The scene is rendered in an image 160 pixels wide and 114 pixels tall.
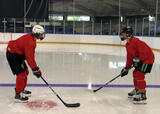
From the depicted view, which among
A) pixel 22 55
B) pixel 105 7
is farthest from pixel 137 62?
pixel 105 7

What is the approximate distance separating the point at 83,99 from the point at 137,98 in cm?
66

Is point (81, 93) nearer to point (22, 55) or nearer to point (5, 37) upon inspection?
point (22, 55)

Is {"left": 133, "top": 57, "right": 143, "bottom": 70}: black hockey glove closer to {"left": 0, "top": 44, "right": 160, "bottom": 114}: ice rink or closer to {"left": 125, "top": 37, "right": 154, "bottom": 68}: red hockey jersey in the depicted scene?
{"left": 125, "top": 37, "right": 154, "bottom": 68}: red hockey jersey

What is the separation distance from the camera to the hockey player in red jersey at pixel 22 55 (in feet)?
8.38

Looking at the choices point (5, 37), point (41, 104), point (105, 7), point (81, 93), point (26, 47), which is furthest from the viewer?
point (105, 7)

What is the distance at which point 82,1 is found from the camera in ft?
52.4

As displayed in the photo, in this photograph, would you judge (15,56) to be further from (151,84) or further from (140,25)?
(140,25)

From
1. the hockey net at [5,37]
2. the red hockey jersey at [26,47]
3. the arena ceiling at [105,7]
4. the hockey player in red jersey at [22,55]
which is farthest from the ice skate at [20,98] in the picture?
the arena ceiling at [105,7]

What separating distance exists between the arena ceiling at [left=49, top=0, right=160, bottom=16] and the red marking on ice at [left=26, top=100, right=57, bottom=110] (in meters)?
12.3

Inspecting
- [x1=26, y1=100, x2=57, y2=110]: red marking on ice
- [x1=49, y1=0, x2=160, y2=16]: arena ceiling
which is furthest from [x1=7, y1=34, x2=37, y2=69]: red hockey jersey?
[x1=49, y1=0, x2=160, y2=16]: arena ceiling

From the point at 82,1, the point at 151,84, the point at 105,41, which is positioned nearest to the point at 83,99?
the point at 151,84

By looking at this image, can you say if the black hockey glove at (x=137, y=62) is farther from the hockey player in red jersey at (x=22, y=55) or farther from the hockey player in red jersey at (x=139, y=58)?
the hockey player in red jersey at (x=22, y=55)

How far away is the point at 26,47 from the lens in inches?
101

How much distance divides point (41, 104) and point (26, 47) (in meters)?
0.68
